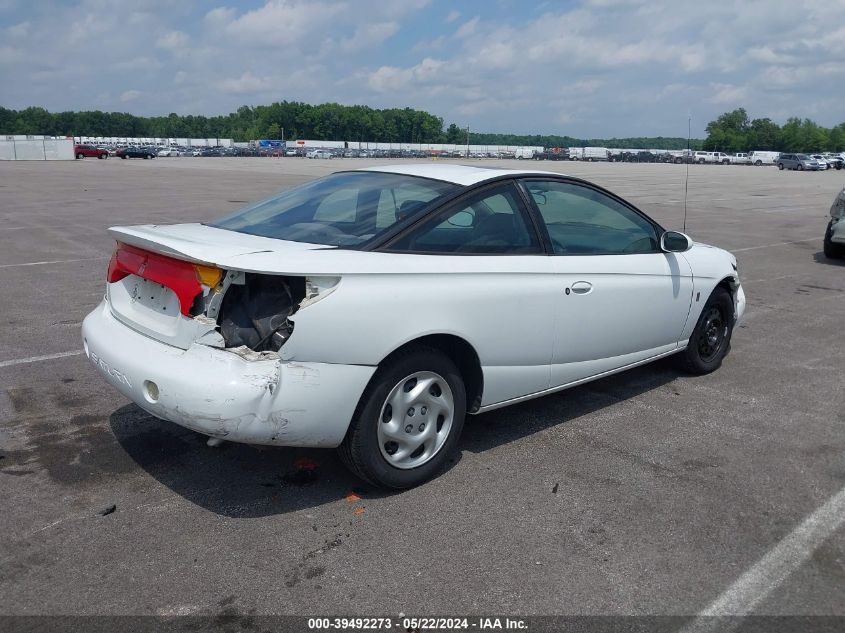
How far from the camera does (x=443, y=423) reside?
3.93 meters


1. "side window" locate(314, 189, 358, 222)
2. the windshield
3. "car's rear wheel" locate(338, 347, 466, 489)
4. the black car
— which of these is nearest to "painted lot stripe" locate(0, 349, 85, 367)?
the windshield

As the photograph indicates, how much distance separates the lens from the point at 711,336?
231 inches

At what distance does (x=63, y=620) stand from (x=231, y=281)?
1.47 metres

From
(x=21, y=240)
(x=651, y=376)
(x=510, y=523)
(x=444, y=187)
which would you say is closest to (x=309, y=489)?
(x=510, y=523)

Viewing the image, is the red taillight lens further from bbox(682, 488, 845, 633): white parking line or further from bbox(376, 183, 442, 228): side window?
bbox(682, 488, 845, 633): white parking line

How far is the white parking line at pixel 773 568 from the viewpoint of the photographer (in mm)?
2875

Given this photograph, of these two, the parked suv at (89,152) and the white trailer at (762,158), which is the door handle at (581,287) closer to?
the parked suv at (89,152)

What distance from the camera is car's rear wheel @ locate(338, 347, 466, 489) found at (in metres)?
3.55

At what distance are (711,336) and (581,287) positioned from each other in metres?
1.99

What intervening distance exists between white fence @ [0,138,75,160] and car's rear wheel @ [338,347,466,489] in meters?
71.6

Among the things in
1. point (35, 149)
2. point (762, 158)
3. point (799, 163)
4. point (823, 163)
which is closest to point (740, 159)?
point (762, 158)

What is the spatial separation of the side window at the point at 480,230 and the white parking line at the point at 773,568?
6.35 feet

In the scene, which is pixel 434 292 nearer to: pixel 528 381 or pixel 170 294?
pixel 528 381

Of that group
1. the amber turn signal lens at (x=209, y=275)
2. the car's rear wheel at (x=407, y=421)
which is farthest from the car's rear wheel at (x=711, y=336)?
the amber turn signal lens at (x=209, y=275)
